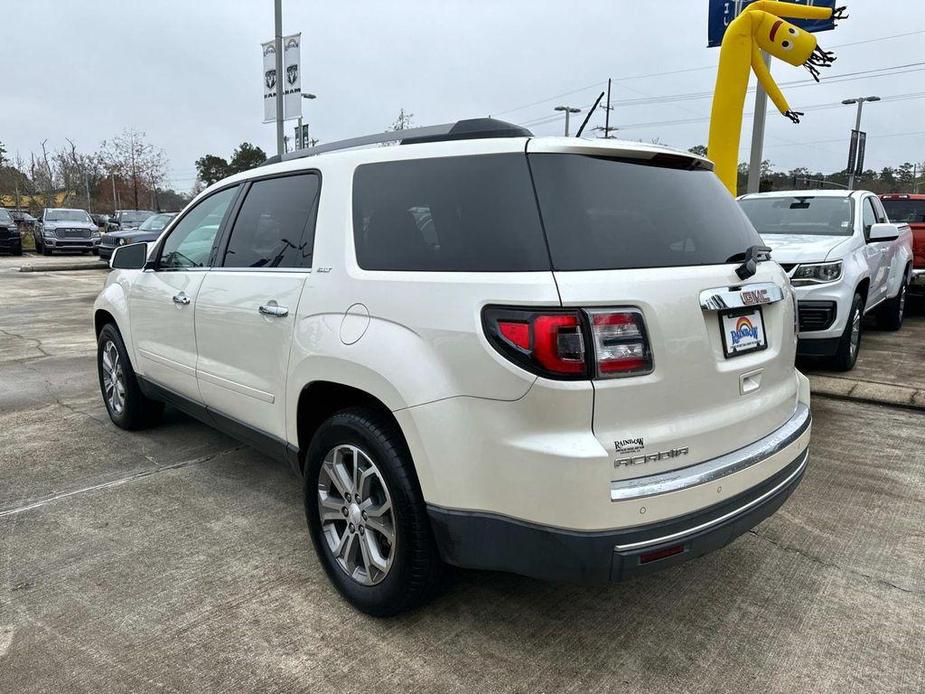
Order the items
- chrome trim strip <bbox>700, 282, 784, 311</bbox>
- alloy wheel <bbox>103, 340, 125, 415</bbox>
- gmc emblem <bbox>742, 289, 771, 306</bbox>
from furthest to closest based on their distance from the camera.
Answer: alloy wheel <bbox>103, 340, 125, 415</bbox>
gmc emblem <bbox>742, 289, 771, 306</bbox>
chrome trim strip <bbox>700, 282, 784, 311</bbox>

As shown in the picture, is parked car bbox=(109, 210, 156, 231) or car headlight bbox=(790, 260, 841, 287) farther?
parked car bbox=(109, 210, 156, 231)

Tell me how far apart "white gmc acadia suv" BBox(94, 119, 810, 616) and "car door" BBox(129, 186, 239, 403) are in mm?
787

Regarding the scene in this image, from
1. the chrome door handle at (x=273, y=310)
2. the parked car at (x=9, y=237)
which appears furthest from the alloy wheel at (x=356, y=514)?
the parked car at (x=9, y=237)

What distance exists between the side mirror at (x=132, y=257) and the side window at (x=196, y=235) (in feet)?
0.85

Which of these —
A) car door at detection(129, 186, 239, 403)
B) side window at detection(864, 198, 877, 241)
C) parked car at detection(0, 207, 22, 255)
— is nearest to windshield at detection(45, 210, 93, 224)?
parked car at detection(0, 207, 22, 255)

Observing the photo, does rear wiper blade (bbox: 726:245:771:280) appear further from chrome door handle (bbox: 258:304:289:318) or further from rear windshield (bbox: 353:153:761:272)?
chrome door handle (bbox: 258:304:289:318)

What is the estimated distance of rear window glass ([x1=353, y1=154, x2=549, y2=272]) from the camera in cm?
218

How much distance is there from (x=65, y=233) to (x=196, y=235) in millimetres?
24666

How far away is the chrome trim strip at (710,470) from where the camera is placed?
203 centimetres

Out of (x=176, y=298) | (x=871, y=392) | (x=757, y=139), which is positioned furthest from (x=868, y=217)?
(x=176, y=298)

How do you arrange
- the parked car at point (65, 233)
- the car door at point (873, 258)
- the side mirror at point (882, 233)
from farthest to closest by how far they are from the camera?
the parked car at point (65, 233) < the car door at point (873, 258) < the side mirror at point (882, 233)

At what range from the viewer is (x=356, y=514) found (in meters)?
2.62

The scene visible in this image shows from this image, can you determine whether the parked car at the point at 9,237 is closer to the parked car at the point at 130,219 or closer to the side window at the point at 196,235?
the parked car at the point at 130,219

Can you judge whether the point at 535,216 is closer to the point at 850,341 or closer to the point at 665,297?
the point at 665,297
